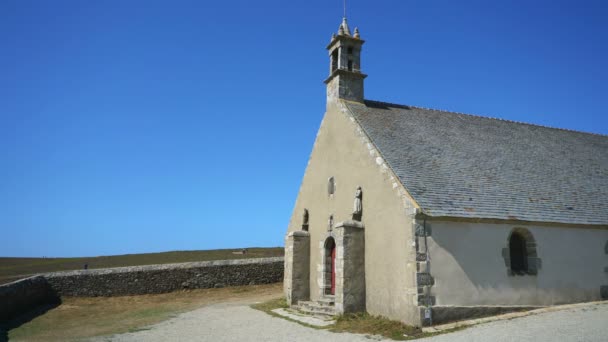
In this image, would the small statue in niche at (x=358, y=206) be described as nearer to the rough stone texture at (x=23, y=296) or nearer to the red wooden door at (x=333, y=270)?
the red wooden door at (x=333, y=270)

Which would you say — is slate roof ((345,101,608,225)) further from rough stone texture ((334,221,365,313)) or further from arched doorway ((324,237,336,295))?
arched doorway ((324,237,336,295))

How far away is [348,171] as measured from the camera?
14.8m

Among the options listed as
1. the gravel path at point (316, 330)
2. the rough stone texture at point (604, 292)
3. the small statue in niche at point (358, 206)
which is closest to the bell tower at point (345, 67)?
the small statue in niche at point (358, 206)

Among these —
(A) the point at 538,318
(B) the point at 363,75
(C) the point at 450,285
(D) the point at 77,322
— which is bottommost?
(D) the point at 77,322

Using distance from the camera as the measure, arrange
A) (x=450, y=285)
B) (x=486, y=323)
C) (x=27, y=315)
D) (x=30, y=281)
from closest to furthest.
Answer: (x=486, y=323)
(x=450, y=285)
(x=27, y=315)
(x=30, y=281)

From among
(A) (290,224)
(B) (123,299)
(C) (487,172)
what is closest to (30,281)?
(B) (123,299)

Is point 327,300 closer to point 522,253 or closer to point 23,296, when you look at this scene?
point 522,253

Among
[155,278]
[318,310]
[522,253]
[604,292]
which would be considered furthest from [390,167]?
[155,278]

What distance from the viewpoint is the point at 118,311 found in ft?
54.0

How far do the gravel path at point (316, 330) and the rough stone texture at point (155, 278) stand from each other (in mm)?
5560

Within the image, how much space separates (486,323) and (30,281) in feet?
56.0

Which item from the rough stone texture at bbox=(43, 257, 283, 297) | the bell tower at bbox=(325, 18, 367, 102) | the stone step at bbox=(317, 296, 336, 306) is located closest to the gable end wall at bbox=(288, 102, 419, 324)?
the bell tower at bbox=(325, 18, 367, 102)

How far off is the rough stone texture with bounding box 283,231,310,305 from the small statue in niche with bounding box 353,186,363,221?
3800 millimetres

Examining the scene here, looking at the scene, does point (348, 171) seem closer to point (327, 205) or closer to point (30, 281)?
point (327, 205)
